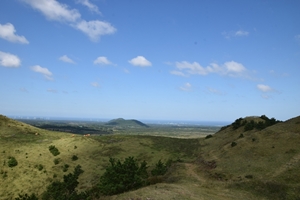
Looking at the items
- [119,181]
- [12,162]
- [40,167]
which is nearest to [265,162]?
[119,181]

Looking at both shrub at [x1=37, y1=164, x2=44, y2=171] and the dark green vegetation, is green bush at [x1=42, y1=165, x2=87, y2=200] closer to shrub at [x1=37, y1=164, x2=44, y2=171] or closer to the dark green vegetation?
the dark green vegetation

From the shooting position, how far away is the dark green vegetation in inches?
1367

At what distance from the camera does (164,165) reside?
62875mm

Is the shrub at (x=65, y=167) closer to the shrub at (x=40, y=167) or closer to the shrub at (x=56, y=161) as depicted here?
the shrub at (x=56, y=161)

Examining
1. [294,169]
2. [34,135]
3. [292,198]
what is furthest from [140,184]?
[34,135]

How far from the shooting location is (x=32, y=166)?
66312 millimetres

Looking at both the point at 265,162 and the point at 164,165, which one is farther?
the point at 164,165

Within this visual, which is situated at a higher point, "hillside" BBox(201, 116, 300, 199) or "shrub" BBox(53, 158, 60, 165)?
"hillside" BBox(201, 116, 300, 199)

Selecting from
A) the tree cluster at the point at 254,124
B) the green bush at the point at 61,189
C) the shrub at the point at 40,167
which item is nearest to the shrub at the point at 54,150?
the shrub at the point at 40,167

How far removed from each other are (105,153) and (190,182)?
45.1 m

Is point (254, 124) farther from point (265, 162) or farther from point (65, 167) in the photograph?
point (65, 167)

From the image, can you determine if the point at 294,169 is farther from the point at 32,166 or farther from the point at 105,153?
the point at 32,166

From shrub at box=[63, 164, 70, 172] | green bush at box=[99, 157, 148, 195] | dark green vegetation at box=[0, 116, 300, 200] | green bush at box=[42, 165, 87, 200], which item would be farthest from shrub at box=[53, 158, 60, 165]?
green bush at box=[99, 157, 148, 195]

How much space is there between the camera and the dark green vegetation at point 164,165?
34719 millimetres
